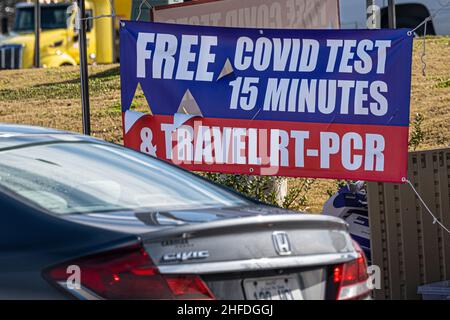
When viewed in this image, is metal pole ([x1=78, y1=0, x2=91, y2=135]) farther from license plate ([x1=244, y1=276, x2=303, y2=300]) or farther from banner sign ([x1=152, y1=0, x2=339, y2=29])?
license plate ([x1=244, y1=276, x2=303, y2=300])

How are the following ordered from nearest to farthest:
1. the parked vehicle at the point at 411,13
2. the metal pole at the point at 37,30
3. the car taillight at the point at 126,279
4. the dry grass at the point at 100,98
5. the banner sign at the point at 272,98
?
the car taillight at the point at 126,279, the banner sign at the point at 272,98, the dry grass at the point at 100,98, the parked vehicle at the point at 411,13, the metal pole at the point at 37,30

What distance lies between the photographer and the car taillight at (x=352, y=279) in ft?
15.0

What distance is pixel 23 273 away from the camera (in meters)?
4.23

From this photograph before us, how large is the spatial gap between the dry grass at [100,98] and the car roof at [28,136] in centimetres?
648

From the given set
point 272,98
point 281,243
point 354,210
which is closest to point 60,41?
point 272,98

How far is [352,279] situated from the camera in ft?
15.3

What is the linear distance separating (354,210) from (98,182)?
323 cm

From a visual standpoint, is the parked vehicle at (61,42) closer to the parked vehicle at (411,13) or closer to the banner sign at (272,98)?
the parked vehicle at (411,13)

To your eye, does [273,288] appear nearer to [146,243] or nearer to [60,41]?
[146,243]

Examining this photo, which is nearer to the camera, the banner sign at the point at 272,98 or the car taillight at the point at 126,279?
the car taillight at the point at 126,279

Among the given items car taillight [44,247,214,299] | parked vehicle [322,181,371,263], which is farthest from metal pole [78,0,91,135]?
car taillight [44,247,214,299]

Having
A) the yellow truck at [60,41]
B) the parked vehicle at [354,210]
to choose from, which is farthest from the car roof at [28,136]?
the yellow truck at [60,41]

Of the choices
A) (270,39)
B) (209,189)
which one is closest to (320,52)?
(270,39)

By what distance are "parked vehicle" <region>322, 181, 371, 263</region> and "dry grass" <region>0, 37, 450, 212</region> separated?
150 inches
